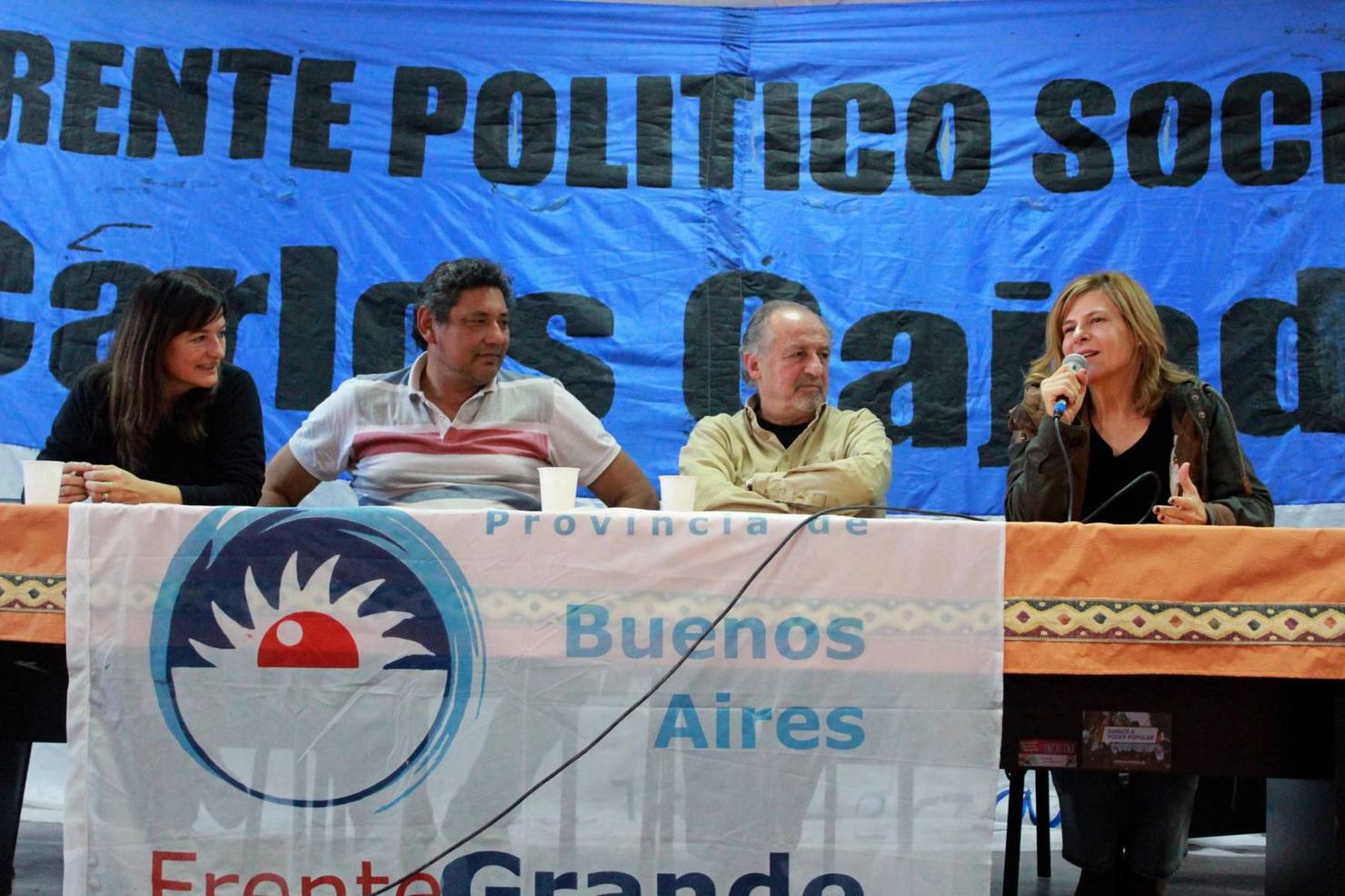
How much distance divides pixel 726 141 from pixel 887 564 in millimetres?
1725

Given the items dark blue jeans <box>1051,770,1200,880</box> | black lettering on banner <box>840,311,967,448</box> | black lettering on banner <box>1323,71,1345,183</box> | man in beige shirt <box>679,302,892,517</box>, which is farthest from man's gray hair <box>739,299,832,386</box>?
black lettering on banner <box>1323,71,1345,183</box>

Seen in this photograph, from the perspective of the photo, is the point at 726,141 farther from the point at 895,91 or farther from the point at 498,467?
the point at 498,467

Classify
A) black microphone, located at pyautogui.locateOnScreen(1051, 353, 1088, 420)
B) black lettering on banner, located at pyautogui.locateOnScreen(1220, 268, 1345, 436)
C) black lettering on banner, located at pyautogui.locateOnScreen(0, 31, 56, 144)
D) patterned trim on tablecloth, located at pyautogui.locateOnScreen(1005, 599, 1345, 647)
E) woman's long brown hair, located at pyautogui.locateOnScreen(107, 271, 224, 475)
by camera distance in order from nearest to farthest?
patterned trim on tablecloth, located at pyautogui.locateOnScreen(1005, 599, 1345, 647)
black microphone, located at pyautogui.locateOnScreen(1051, 353, 1088, 420)
woman's long brown hair, located at pyautogui.locateOnScreen(107, 271, 224, 475)
black lettering on banner, located at pyautogui.locateOnScreen(1220, 268, 1345, 436)
black lettering on banner, located at pyautogui.locateOnScreen(0, 31, 56, 144)

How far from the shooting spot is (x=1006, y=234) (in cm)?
297

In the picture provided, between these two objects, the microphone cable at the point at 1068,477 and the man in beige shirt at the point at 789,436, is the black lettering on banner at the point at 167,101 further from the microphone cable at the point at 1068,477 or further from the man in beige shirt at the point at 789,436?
the microphone cable at the point at 1068,477

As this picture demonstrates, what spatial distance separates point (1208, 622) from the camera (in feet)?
4.95

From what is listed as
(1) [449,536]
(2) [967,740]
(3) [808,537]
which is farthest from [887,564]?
(1) [449,536]

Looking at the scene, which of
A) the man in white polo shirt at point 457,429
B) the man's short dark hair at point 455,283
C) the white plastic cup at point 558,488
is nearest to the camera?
the white plastic cup at point 558,488

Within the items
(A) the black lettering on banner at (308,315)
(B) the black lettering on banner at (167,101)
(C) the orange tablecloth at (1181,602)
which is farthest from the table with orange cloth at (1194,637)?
(B) the black lettering on banner at (167,101)

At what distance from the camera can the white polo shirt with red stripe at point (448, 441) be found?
2.39 meters

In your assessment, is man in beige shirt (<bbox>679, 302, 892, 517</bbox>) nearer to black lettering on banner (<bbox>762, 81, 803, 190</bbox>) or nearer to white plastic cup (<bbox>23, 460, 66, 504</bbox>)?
black lettering on banner (<bbox>762, 81, 803, 190</bbox>)

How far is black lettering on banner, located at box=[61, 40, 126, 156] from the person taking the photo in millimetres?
3037

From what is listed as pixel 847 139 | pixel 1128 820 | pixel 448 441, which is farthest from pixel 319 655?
pixel 847 139

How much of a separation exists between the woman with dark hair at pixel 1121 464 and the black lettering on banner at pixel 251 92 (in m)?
1.89
